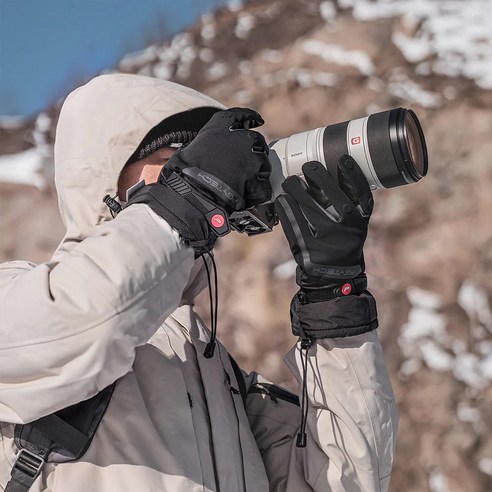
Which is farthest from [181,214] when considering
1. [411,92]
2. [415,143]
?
[411,92]

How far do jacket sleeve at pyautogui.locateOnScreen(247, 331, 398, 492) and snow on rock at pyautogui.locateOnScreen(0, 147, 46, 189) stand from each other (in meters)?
3.79

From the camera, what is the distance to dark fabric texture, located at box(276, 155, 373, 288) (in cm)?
119

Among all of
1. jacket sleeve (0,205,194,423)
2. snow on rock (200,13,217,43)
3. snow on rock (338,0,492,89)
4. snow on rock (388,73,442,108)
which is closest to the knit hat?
jacket sleeve (0,205,194,423)

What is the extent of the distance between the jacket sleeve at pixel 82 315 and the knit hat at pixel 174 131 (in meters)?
0.31

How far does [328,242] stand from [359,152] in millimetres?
178

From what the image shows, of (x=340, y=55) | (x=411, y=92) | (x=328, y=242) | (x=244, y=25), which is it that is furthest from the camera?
(x=244, y=25)

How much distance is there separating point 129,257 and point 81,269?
0.21 ft

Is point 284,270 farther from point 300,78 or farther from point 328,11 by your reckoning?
point 328,11

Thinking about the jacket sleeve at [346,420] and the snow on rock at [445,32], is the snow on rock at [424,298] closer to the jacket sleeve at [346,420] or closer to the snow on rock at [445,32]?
the snow on rock at [445,32]

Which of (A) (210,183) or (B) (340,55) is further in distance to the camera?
(B) (340,55)

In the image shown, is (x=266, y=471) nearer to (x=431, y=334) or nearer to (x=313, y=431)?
(x=313, y=431)

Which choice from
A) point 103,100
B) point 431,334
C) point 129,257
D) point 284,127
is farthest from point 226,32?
point 129,257

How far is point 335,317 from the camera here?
4.07ft

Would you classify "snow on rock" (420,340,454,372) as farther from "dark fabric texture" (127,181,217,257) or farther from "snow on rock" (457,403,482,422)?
"dark fabric texture" (127,181,217,257)
